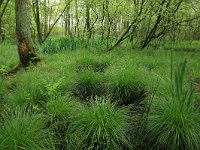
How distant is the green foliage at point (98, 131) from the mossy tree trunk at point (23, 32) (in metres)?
3.93

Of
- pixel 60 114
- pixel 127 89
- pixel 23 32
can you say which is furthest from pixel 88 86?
pixel 23 32

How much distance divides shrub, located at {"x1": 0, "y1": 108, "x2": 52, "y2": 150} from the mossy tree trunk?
3.84 metres

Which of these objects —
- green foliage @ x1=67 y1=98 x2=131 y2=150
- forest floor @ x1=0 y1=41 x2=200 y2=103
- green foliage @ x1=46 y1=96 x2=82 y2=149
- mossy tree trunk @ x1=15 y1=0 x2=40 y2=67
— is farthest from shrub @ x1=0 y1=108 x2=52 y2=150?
mossy tree trunk @ x1=15 y1=0 x2=40 y2=67

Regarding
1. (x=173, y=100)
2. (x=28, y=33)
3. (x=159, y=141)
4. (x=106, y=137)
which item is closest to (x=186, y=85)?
(x=173, y=100)

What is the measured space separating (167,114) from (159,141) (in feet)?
1.35

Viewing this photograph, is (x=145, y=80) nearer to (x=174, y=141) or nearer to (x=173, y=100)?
(x=173, y=100)

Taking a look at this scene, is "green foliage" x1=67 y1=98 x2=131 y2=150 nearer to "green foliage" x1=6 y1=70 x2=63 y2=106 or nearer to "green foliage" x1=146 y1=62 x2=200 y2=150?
"green foliage" x1=146 y1=62 x2=200 y2=150

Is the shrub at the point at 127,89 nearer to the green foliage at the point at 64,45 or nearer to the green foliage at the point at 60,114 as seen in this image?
the green foliage at the point at 60,114

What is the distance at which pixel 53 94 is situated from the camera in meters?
4.84

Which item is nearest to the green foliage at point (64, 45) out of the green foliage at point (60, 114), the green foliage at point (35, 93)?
the green foliage at point (35, 93)

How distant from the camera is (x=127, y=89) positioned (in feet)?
18.0

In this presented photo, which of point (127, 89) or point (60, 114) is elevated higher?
point (127, 89)

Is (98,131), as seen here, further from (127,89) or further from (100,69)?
(100,69)

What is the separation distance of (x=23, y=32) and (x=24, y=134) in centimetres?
440
